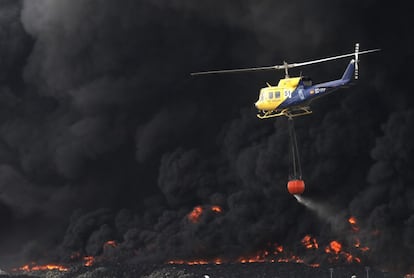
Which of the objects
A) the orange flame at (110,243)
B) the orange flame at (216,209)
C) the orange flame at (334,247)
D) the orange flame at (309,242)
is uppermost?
the orange flame at (216,209)

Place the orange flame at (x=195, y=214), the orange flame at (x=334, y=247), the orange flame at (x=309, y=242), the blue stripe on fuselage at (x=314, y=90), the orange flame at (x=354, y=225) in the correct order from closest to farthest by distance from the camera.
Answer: the blue stripe on fuselage at (x=314, y=90) < the orange flame at (x=354, y=225) < the orange flame at (x=334, y=247) < the orange flame at (x=309, y=242) < the orange flame at (x=195, y=214)

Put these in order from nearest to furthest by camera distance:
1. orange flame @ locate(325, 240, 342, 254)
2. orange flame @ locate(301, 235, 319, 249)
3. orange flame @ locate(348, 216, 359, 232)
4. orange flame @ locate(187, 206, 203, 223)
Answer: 1. orange flame @ locate(348, 216, 359, 232)
2. orange flame @ locate(325, 240, 342, 254)
3. orange flame @ locate(301, 235, 319, 249)
4. orange flame @ locate(187, 206, 203, 223)

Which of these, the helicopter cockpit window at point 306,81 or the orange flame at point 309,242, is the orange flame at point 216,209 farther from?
the helicopter cockpit window at point 306,81

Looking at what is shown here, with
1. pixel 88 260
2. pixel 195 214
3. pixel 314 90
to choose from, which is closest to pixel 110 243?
pixel 88 260

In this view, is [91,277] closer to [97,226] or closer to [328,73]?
[97,226]

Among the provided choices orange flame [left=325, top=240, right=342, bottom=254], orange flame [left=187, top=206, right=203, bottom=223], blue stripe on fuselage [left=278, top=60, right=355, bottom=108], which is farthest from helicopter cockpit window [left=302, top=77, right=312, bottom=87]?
orange flame [left=187, top=206, right=203, bottom=223]

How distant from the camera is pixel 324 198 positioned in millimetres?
70500

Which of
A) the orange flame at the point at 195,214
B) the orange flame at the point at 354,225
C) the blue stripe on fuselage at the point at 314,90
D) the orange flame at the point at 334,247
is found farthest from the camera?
the orange flame at the point at 195,214

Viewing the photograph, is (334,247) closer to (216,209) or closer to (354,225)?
(354,225)

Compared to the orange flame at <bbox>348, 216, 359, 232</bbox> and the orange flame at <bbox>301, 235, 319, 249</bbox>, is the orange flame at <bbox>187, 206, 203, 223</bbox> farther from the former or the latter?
the orange flame at <bbox>348, 216, 359, 232</bbox>

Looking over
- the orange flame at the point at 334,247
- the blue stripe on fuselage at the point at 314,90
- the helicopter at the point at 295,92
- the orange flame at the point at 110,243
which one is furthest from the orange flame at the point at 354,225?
the blue stripe on fuselage at the point at 314,90

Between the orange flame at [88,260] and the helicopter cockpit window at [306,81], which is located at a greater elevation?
the helicopter cockpit window at [306,81]

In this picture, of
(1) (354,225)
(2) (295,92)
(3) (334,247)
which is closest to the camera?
(2) (295,92)

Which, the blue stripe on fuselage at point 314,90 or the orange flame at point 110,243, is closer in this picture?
the blue stripe on fuselage at point 314,90
